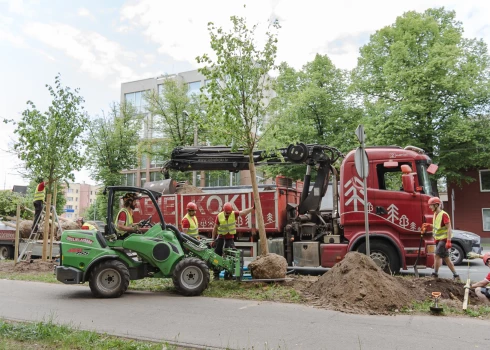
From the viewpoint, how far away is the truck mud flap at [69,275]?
7.61 metres

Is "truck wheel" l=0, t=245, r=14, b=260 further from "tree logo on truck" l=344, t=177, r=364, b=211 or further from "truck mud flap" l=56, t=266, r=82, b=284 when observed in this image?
"tree logo on truck" l=344, t=177, r=364, b=211

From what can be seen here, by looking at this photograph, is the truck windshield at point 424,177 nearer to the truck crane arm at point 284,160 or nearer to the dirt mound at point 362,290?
the truck crane arm at point 284,160

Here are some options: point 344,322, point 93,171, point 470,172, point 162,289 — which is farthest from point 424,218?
point 93,171

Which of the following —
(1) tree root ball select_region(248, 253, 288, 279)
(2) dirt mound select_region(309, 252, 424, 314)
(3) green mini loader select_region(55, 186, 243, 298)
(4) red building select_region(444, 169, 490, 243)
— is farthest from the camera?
(4) red building select_region(444, 169, 490, 243)

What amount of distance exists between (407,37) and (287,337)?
80.3 feet

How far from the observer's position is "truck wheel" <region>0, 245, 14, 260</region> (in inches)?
637

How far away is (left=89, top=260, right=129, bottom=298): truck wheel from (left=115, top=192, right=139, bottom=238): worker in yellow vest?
0.60 meters

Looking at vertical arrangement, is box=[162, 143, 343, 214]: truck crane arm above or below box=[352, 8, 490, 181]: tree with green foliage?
below

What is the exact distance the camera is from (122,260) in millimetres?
8070

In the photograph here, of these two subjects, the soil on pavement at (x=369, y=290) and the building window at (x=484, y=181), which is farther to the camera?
the building window at (x=484, y=181)

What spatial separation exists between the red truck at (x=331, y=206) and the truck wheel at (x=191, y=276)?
3.13 metres

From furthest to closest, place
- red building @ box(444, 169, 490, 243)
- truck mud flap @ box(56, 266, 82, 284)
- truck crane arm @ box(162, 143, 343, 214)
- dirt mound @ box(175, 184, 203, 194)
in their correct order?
red building @ box(444, 169, 490, 243), dirt mound @ box(175, 184, 203, 194), truck crane arm @ box(162, 143, 343, 214), truck mud flap @ box(56, 266, 82, 284)

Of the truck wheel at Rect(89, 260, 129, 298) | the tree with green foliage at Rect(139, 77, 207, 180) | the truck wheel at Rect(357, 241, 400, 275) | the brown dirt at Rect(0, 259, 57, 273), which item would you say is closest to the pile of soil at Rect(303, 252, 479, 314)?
the truck wheel at Rect(357, 241, 400, 275)

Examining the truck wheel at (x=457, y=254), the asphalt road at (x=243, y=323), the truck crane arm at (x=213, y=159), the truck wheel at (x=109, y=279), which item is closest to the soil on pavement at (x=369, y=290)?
the asphalt road at (x=243, y=323)
